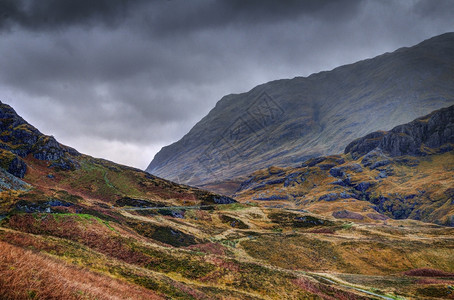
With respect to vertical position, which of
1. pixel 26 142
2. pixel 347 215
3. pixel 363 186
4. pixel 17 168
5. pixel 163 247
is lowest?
pixel 347 215

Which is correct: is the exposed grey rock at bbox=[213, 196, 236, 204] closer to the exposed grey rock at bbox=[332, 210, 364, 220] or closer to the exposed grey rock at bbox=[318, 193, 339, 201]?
the exposed grey rock at bbox=[332, 210, 364, 220]

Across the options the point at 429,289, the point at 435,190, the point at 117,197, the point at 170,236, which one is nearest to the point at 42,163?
the point at 117,197

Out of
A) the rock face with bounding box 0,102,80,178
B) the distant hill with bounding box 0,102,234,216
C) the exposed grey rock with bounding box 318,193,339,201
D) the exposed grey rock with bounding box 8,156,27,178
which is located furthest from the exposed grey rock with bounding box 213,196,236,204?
the exposed grey rock with bounding box 318,193,339,201

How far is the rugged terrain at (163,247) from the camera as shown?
13.0 metres

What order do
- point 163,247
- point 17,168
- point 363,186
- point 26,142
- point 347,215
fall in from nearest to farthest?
1. point 163,247
2. point 17,168
3. point 26,142
4. point 347,215
5. point 363,186

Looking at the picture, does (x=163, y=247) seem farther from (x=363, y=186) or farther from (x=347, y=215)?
(x=363, y=186)

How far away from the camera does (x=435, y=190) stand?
13750cm

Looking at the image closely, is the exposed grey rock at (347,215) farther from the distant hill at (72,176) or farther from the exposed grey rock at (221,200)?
the distant hill at (72,176)

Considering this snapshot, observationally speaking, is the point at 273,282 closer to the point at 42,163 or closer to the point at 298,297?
the point at 298,297

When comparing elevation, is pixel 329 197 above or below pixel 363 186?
below

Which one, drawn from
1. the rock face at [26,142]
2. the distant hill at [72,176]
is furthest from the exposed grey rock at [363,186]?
the rock face at [26,142]

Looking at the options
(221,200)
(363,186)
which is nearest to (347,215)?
(363,186)

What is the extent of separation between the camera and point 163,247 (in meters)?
32.1

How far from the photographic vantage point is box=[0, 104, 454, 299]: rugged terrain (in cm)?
1303
